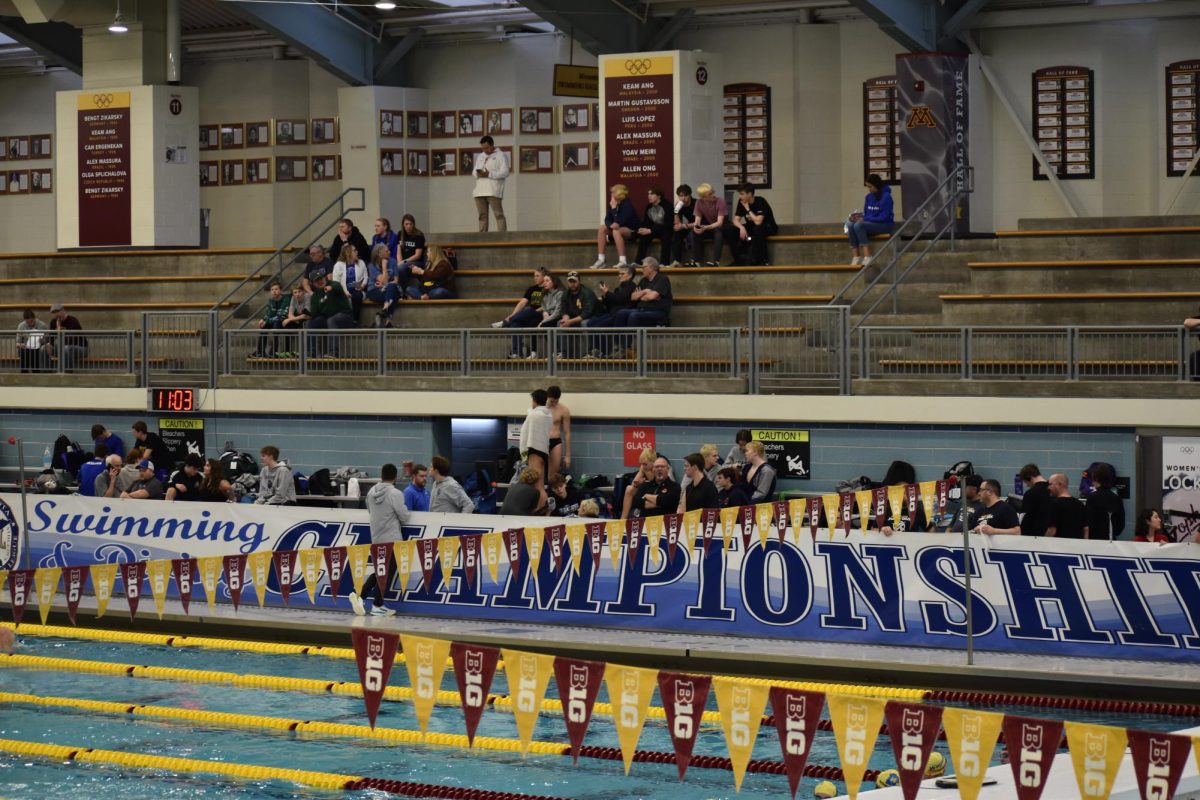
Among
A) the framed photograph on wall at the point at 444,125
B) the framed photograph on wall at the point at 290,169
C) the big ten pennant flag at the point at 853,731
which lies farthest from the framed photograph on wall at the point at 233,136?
the big ten pennant flag at the point at 853,731

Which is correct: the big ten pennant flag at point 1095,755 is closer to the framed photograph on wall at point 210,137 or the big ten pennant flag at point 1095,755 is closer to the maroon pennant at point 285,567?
the maroon pennant at point 285,567

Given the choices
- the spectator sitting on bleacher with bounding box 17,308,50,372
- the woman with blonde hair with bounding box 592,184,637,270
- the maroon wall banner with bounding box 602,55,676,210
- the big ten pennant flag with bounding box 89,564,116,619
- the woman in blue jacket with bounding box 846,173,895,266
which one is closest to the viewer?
the big ten pennant flag with bounding box 89,564,116,619

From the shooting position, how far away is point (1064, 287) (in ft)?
64.7

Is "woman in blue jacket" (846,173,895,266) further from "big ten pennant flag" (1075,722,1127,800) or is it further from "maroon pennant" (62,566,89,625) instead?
"big ten pennant flag" (1075,722,1127,800)

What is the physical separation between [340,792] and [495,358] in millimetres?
9494

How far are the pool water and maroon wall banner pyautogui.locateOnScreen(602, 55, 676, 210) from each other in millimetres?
10537

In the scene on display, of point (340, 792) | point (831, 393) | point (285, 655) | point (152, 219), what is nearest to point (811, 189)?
point (831, 393)

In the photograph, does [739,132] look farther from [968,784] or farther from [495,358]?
[968,784]

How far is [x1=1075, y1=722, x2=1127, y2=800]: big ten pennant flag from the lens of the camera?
788cm

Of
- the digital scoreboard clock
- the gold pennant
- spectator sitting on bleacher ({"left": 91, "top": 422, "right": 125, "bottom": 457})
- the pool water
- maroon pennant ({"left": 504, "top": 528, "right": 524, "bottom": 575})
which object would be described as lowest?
the pool water

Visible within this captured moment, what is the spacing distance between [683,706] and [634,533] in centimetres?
582

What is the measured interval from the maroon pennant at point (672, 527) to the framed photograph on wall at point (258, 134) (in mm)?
15720

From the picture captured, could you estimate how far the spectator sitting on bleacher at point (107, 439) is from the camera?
71.2ft

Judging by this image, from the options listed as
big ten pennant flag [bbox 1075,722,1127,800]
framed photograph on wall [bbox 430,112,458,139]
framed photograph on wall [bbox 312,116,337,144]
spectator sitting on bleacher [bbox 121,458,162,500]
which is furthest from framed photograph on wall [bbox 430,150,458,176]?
big ten pennant flag [bbox 1075,722,1127,800]
